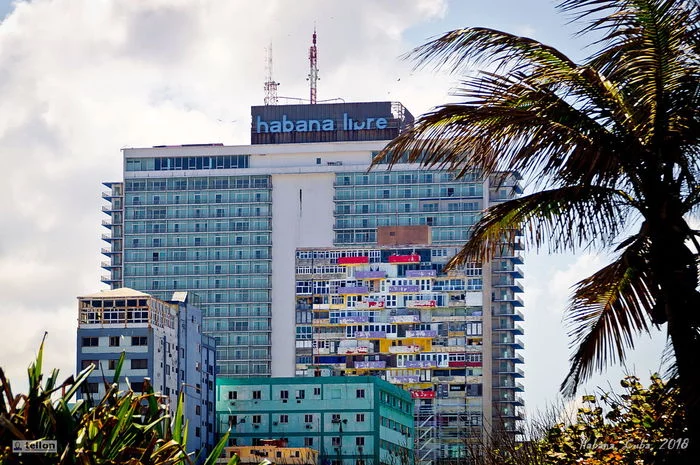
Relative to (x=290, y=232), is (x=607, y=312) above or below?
below

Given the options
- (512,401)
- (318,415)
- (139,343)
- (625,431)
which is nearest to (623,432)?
(625,431)

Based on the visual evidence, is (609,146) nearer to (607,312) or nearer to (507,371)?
(607,312)

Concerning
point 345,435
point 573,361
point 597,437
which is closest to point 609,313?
point 573,361

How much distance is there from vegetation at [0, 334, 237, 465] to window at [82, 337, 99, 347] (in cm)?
12844

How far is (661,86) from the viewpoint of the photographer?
15297 millimetres

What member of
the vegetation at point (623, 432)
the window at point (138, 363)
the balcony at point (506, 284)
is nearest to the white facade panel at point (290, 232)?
the balcony at point (506, 284)

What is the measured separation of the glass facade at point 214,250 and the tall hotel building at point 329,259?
0.18m

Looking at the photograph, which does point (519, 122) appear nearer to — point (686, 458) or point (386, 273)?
point (686, 458)

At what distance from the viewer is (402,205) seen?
625 ft

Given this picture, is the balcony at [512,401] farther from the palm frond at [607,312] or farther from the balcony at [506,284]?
the palm frond at [607,312]

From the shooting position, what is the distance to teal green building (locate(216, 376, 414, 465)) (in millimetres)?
152500

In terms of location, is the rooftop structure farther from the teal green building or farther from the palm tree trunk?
the palm tree trunk

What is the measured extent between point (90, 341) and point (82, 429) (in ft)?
425

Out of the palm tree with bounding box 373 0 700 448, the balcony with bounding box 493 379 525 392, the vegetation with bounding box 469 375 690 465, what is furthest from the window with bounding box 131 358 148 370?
the palm tree with bounding box 373 0 700 448
